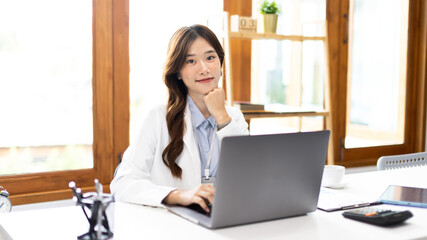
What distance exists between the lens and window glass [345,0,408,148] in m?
4.06

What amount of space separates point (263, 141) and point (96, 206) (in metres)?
0.43

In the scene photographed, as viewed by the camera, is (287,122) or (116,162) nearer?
(116,162)

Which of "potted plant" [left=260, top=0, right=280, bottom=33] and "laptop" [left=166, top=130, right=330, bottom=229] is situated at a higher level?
"potted plant" [left=260, top=0, right=280, bottom=33]

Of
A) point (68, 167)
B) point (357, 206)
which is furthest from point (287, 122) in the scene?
point (357, 206)

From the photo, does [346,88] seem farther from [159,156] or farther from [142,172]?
[142,172]

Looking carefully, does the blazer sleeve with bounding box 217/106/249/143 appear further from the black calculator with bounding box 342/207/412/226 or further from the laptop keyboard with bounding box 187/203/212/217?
the black calculator with bounding box 342/207/412/226

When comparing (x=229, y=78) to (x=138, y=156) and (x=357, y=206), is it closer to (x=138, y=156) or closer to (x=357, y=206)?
(x=138, y=156)

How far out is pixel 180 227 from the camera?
123cm

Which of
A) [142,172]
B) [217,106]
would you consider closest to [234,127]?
[217,106]

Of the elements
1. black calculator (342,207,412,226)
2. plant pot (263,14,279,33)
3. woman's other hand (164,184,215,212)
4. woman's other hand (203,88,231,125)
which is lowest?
black calculator (342,207,412,226)

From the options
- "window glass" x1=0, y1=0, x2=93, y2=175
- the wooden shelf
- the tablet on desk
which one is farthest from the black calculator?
"window glass" x1=0, y1=0, x2=93, y2=175

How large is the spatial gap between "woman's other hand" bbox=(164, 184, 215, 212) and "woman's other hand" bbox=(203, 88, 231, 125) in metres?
0.51

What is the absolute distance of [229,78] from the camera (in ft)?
9.76

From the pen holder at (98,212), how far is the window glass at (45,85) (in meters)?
1.75
